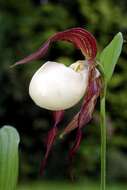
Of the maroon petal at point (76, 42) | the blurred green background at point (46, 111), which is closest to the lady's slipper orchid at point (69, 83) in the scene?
the maroon petal at point (76, 42)

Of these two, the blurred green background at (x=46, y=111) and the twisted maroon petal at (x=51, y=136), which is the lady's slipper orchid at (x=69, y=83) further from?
the blurred green background at (x=46, y=111)

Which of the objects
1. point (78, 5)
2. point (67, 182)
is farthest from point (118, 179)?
point (78, 5)

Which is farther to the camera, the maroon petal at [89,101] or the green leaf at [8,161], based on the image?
the green leaf at [8,161]

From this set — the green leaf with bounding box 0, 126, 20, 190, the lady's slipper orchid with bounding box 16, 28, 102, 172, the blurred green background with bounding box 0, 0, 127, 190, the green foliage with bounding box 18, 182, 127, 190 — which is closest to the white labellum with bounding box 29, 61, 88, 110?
the lady's slipper orchid with bounding box 16, 28, 102, 172

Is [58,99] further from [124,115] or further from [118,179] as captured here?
[124,115]

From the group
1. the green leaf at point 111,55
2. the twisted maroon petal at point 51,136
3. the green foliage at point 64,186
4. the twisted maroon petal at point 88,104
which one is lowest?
the green foliage at point 64,186
